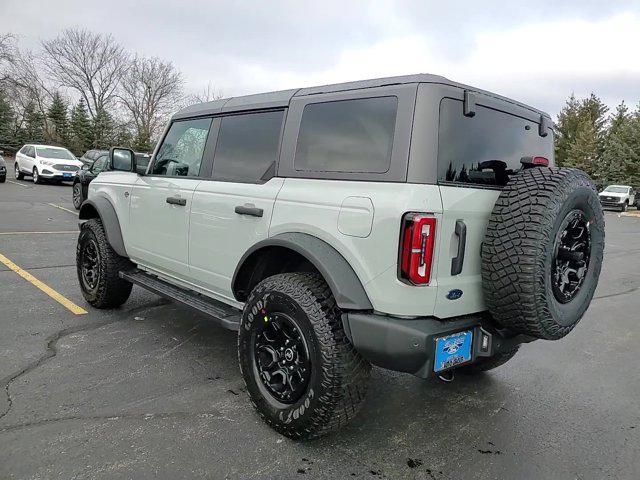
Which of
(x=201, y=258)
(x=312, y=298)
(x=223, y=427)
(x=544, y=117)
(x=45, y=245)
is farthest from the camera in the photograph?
(x=45, y=245)

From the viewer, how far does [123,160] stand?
13.8ft

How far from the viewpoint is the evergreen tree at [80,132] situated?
45.8 metres

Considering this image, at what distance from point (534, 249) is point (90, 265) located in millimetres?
4228

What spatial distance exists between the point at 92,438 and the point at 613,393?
137 inches

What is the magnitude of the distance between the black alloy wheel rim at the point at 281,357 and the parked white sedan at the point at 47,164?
19.4m

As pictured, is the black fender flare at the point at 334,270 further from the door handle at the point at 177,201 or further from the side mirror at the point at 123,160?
the side mirror at the point at 123,160

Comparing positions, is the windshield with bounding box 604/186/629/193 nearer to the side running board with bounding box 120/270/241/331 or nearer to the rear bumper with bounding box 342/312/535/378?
the side running board with bounding box 120/270/241/331

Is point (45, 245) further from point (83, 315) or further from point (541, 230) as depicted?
point (541, 230)

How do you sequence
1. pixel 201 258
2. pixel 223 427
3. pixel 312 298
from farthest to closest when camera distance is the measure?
pixel 201 258
pixel 223 427
pixel 312 298

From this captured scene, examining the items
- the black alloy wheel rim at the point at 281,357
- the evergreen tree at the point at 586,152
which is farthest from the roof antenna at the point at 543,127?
the evergreen tree at the point at 586,152

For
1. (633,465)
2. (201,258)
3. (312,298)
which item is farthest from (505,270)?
(201,258)

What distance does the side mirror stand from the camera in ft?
13.8

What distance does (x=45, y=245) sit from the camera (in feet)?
25.6

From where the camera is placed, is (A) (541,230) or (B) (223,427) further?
(B) (223,427)
